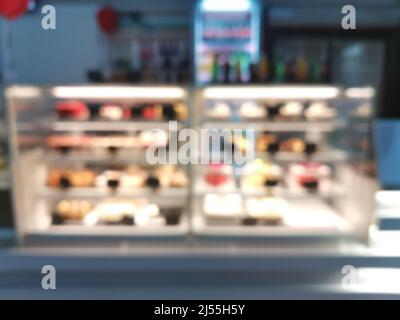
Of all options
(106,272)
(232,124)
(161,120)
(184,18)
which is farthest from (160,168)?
(184,18)

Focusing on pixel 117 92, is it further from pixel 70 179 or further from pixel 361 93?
pixel 361 93

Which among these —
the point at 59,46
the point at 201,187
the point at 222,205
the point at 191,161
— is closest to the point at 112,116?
the point at 191,161

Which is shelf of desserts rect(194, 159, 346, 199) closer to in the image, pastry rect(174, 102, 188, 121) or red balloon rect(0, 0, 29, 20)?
pastry rect(174, 102, 188, 121)

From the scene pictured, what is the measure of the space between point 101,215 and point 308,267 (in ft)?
7.13

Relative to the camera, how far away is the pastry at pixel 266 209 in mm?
4227

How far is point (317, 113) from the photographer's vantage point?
163 inches

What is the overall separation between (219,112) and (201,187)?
820 mm

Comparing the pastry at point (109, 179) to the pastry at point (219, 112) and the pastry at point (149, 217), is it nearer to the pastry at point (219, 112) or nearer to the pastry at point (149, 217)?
the pastry at point (149, 217)

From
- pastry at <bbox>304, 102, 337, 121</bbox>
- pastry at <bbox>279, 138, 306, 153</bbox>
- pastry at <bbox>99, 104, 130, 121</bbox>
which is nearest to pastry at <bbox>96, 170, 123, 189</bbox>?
pastry at <bbox>99, 104, 130, 121</bbox>

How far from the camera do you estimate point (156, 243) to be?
4109mm

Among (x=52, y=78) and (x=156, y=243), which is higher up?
(x=52, y=78)

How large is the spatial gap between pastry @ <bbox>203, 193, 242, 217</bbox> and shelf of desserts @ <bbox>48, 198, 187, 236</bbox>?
319 mm

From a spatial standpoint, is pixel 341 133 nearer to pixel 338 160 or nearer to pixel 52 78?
pixel 338 160

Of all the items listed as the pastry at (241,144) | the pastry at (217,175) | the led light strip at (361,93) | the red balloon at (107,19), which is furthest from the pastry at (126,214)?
the red balloon at (107,19)
